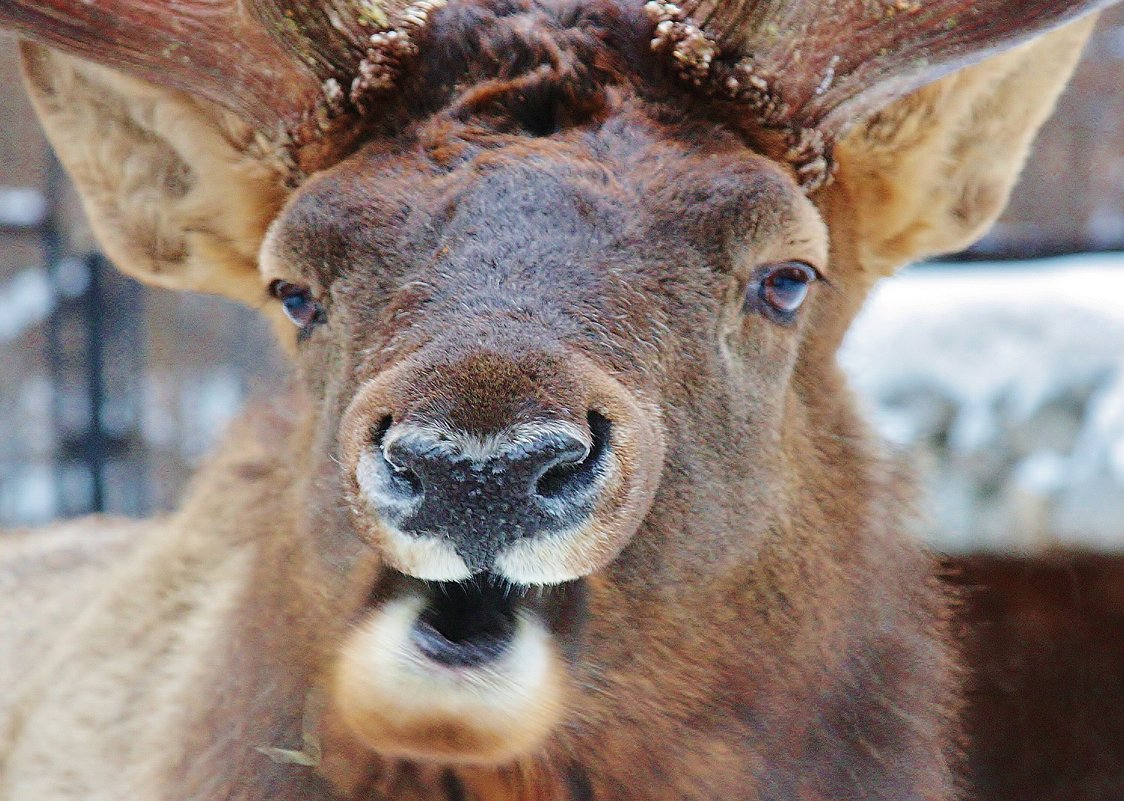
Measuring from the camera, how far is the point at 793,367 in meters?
3.75

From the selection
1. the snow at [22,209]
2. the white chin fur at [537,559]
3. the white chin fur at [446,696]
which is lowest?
A: the snow at [22,209]

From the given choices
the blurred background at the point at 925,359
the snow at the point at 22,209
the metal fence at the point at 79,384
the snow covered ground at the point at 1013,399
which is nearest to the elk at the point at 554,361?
the blurred background at the point at 925,359

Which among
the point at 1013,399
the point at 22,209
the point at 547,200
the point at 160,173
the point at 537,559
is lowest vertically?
the point at 22,209

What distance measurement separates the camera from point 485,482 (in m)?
2.46

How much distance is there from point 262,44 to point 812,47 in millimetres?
1487

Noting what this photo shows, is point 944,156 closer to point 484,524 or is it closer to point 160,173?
point 484,524

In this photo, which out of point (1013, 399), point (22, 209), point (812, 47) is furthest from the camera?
point (22, 209)

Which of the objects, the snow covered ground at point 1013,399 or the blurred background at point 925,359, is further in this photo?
the blurred background at point 925,359

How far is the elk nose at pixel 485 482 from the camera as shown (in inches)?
96.7

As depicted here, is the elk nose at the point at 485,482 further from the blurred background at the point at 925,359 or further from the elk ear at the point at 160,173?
the blurred background at the point at 925,359

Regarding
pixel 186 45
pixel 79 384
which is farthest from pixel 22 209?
pixel 186 45

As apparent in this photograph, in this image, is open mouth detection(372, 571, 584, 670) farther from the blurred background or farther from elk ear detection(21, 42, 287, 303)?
the blurred background

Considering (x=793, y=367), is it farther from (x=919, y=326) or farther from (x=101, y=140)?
(x=919, y=326)

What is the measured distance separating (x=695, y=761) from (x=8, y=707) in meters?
3.22
